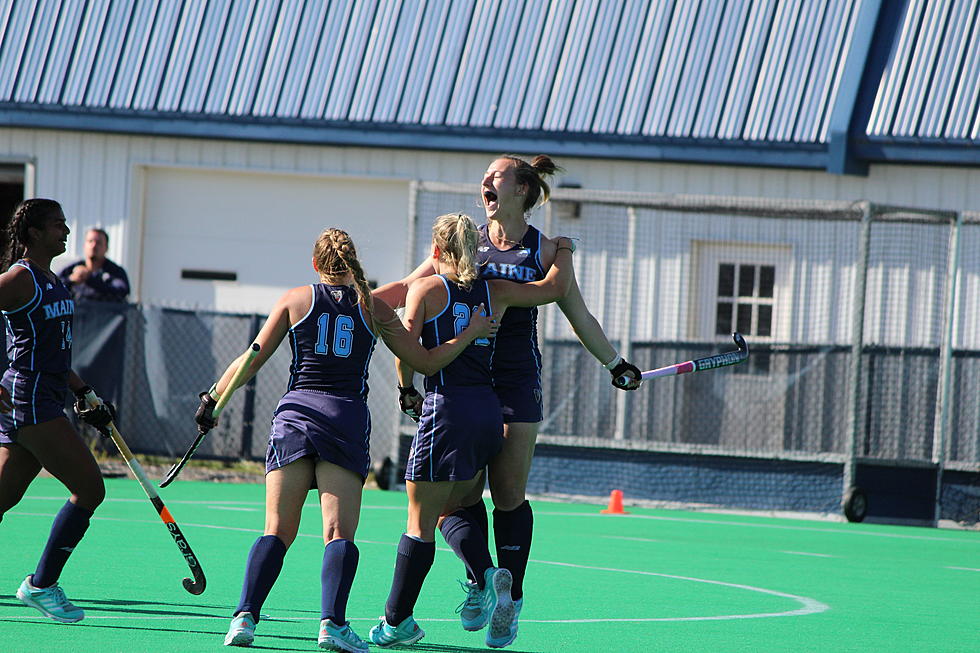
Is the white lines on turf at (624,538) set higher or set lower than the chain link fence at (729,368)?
lower

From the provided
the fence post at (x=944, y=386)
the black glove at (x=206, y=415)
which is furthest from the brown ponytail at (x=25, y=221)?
the fence post at (x=944, y=386)

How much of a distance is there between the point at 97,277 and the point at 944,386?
886 cm

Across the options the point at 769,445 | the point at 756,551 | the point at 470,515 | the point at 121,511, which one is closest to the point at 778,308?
the point at 769,445

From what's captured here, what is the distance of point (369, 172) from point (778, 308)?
5.45 metres

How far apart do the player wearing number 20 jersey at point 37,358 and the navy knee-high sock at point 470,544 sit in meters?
1.99

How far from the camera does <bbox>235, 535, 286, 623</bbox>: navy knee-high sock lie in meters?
6.11

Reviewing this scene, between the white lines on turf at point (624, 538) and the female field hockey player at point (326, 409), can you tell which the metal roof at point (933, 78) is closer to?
the white lines on turf at point (624, 538)

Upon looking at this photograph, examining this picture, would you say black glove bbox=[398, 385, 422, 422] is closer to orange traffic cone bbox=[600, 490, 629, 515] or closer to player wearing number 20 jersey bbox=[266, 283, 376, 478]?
player wearing number 20 jersey bbox=[266, 283, 376, 478]

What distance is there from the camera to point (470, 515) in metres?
6.84

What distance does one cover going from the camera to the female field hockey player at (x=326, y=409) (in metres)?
6.15

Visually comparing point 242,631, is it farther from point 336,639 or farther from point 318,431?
point 318,431

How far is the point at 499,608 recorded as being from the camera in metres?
6.47

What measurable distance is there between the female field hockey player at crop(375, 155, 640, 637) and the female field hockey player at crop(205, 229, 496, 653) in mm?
421

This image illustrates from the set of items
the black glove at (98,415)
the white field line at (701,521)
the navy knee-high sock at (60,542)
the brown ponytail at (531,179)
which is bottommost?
the white field line at (701,521)
